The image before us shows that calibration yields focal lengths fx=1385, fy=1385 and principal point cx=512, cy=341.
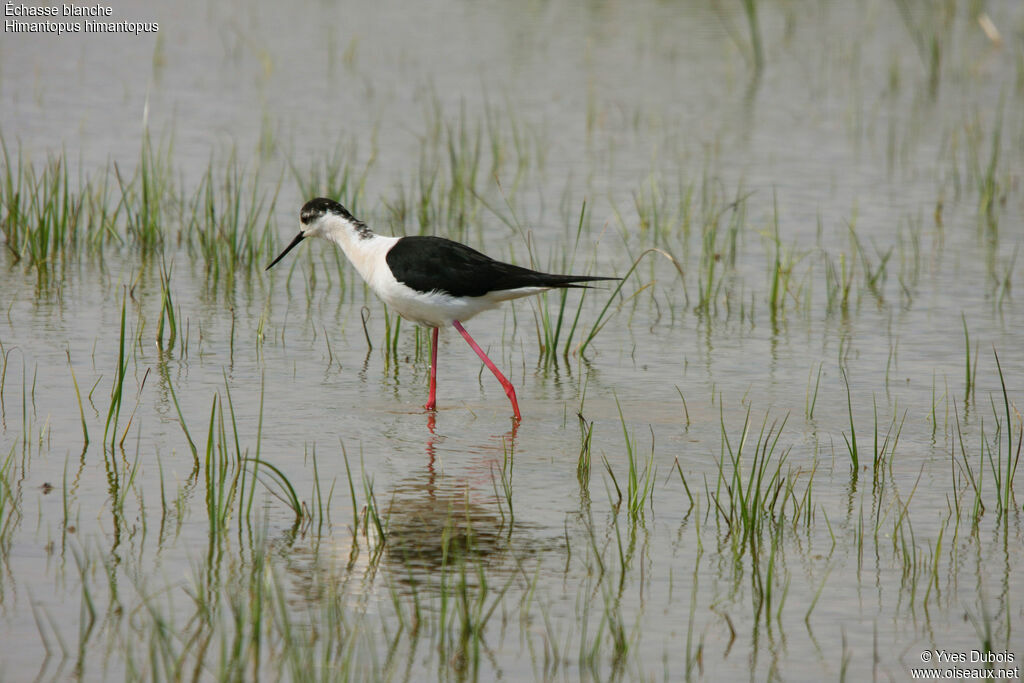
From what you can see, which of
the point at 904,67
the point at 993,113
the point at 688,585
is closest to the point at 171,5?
the point at 904,67

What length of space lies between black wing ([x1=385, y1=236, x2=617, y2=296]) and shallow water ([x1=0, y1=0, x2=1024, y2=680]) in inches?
17.1

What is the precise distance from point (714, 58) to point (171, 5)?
299 inches

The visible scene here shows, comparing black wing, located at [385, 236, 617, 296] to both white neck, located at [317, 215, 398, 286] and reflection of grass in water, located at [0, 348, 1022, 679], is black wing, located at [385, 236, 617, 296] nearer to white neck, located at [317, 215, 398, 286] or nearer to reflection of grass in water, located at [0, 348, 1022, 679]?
white neck, located at [317, 215, 398, 286]

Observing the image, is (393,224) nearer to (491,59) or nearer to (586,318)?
(586,318)

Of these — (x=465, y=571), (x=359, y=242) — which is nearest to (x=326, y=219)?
(x=359, y=242)

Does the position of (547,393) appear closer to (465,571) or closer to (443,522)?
(443,522)

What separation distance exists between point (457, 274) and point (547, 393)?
0.80 metres

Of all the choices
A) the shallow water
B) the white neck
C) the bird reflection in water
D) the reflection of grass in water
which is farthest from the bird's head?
the reflection of grass in water

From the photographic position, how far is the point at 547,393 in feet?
23.5

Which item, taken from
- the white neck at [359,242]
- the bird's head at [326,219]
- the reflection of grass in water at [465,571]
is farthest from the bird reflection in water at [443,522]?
the bird's head at [326,219]

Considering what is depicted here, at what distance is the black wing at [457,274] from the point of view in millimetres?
6883

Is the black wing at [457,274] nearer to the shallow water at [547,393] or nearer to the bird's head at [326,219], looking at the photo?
the shallow water at [547,393]

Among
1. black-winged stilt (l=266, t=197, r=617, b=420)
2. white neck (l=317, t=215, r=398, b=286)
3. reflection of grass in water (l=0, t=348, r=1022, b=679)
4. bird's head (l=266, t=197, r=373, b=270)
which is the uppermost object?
bird's head (l=266, t=197, r=373, b=270)

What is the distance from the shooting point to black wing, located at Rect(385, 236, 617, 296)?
6.88 meters
